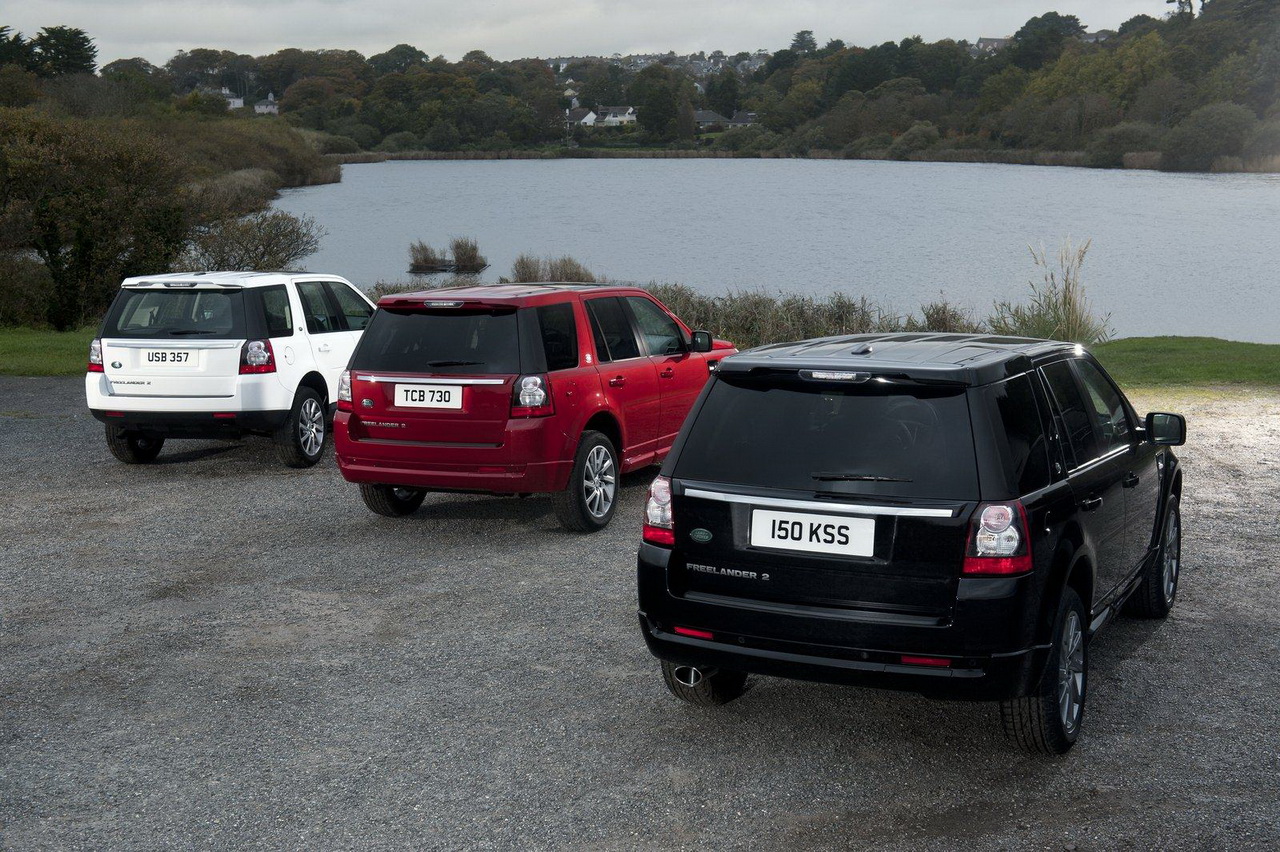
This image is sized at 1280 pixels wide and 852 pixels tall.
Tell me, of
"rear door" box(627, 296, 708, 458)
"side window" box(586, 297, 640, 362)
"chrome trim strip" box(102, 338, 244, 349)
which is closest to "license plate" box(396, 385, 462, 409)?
"side window" box(586, 297, 640, 362)

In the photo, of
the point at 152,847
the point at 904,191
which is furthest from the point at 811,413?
the point at 904,191

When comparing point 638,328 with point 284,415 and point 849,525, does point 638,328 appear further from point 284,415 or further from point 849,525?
point 849,525

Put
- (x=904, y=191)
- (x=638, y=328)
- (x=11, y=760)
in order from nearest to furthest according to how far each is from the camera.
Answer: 1. (x=11, y=760)
2. (x=638, y=328)
3. (x=904, y=191)

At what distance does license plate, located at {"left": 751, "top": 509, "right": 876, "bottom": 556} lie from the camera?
14.6 ft

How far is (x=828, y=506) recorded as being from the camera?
4.46 metres

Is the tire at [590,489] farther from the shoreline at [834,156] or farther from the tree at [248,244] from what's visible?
the shoreline at [834,156]

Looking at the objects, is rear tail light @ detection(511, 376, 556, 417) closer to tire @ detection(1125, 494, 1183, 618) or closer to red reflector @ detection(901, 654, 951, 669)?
tire @ detection(1125, 494, 1183, 618)

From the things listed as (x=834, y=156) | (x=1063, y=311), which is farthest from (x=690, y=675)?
(x=834, y=156)

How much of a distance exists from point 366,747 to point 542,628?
175cm

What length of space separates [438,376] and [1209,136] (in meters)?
84.3

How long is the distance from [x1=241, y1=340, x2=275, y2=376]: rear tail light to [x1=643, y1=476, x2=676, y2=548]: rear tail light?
695cm

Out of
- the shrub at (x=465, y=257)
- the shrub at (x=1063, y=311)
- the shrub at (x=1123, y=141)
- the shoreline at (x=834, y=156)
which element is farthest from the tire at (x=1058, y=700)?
the shrub at (x=1123, y=141)

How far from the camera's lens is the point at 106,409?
435 inches

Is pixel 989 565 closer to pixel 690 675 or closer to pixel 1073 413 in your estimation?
pixel 1073 413
